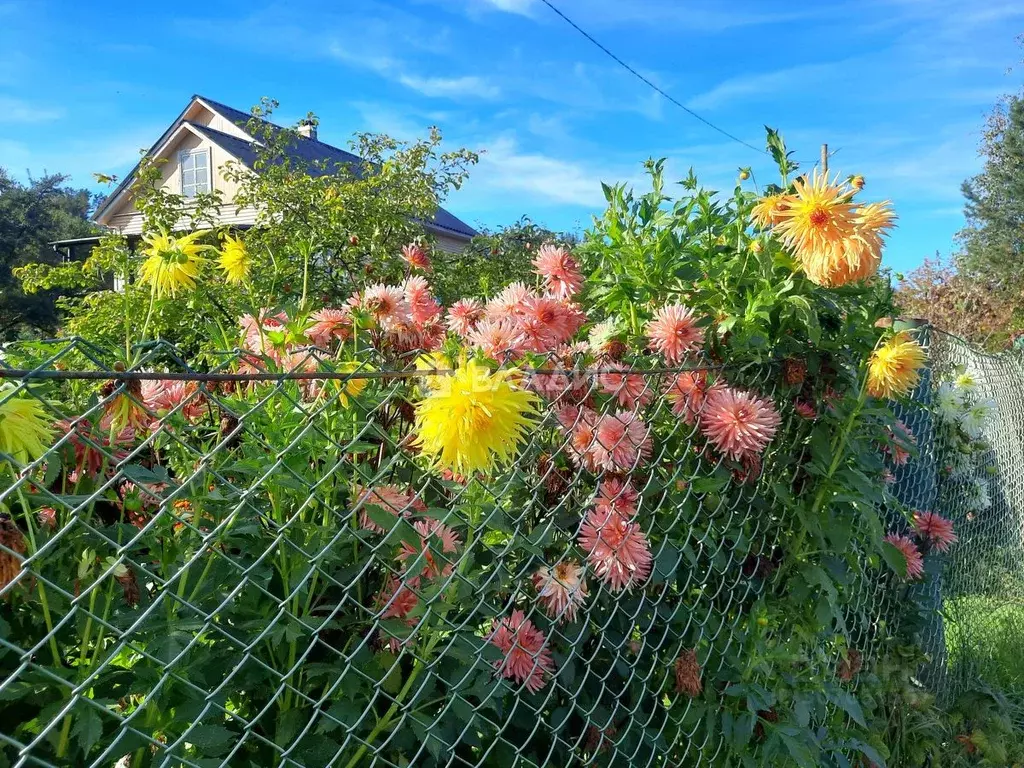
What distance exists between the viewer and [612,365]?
5.82ft

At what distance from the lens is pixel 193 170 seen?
2045 centimetres

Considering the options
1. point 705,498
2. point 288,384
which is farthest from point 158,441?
point 705,498

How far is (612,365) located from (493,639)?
0.66 meters

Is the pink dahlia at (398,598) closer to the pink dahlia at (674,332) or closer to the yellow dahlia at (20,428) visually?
the yellow dahlia at (20,428)

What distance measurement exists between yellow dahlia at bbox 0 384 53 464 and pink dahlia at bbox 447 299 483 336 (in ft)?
3.69

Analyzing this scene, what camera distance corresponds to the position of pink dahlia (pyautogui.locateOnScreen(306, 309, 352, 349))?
1.71 meters

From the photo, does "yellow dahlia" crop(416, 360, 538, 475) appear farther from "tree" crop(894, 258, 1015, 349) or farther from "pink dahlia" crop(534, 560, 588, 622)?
"tree" crop(894, 258, 1015, 349)

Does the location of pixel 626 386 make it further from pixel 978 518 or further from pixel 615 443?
pixel 978 518

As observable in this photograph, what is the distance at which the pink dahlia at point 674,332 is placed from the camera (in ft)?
5.86

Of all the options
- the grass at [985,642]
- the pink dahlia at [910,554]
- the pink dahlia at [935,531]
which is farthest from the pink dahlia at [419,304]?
the grass at [985,642]

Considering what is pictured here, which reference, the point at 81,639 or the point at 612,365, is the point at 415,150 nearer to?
the point at 612,365

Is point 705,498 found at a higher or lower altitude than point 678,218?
lower

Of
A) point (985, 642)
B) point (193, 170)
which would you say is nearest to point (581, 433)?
point (985, 642)

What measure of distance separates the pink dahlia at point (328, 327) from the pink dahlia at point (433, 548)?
51 cm
